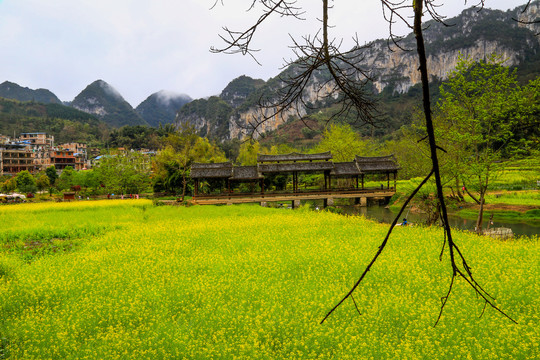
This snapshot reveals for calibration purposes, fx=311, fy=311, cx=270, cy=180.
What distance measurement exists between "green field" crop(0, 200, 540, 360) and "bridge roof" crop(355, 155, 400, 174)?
2166cm

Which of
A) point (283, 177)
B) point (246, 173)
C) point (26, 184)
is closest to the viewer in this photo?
point (246, 173)

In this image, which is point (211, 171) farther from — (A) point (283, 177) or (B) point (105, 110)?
(B) point (105, 110)

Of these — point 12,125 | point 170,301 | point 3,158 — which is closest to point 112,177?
point 170,301

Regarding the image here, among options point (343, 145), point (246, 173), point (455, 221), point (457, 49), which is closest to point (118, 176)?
point (246, 173)

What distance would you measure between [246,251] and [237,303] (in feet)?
12.6

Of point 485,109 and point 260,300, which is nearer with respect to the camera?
point 260,300

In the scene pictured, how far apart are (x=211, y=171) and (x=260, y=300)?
2526 cm

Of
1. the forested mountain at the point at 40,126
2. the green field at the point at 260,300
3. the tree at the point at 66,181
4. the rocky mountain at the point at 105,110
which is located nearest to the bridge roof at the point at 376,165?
the green field at the point at 260,300

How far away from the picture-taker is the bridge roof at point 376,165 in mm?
32312

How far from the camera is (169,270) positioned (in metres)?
8.04

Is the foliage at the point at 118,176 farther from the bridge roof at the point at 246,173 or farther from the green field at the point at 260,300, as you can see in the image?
the green field at the point at 260,300

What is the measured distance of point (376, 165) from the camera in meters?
33.0

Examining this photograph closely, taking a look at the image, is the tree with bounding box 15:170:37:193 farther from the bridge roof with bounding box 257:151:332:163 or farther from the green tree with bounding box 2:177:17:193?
the bridge roof with bounding box 257:151:332:163

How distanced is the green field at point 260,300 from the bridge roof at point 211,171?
18592 mm
